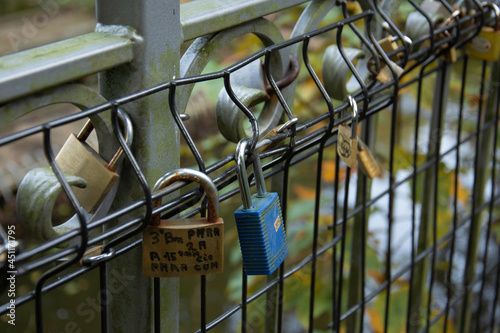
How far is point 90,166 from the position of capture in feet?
2.29

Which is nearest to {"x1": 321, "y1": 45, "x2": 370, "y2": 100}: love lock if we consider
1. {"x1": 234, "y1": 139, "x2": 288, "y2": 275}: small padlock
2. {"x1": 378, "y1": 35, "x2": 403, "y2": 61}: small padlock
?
{"x1": 378, "y1": 35, "x2": 403, "y2": 61}: small padlock

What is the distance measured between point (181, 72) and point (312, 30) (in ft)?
0.92

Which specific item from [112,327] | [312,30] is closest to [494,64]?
[312,30]

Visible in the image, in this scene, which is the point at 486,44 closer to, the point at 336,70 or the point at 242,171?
the point at 336,70

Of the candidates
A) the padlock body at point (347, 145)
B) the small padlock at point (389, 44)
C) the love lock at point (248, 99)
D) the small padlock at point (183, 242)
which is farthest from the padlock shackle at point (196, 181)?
the small padlock at point (389, 44)

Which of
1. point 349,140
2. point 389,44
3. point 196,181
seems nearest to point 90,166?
point 196,181

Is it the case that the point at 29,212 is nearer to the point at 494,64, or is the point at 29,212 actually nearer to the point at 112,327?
the point at 112,327

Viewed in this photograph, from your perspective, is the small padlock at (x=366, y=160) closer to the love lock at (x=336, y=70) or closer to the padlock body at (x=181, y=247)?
the love lock at (x=336, y=70)

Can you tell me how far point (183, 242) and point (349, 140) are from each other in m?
0.35

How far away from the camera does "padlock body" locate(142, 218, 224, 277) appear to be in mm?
689

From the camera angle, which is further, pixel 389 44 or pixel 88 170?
pixel 389 44

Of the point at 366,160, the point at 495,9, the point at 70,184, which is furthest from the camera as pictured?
the point at 495,9

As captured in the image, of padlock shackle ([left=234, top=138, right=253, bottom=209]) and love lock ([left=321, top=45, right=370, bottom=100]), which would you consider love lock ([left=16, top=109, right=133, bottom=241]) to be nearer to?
padlock shackle ([left=234, top=138, right=253, bottom=209])

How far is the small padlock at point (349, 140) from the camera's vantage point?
93 cm
